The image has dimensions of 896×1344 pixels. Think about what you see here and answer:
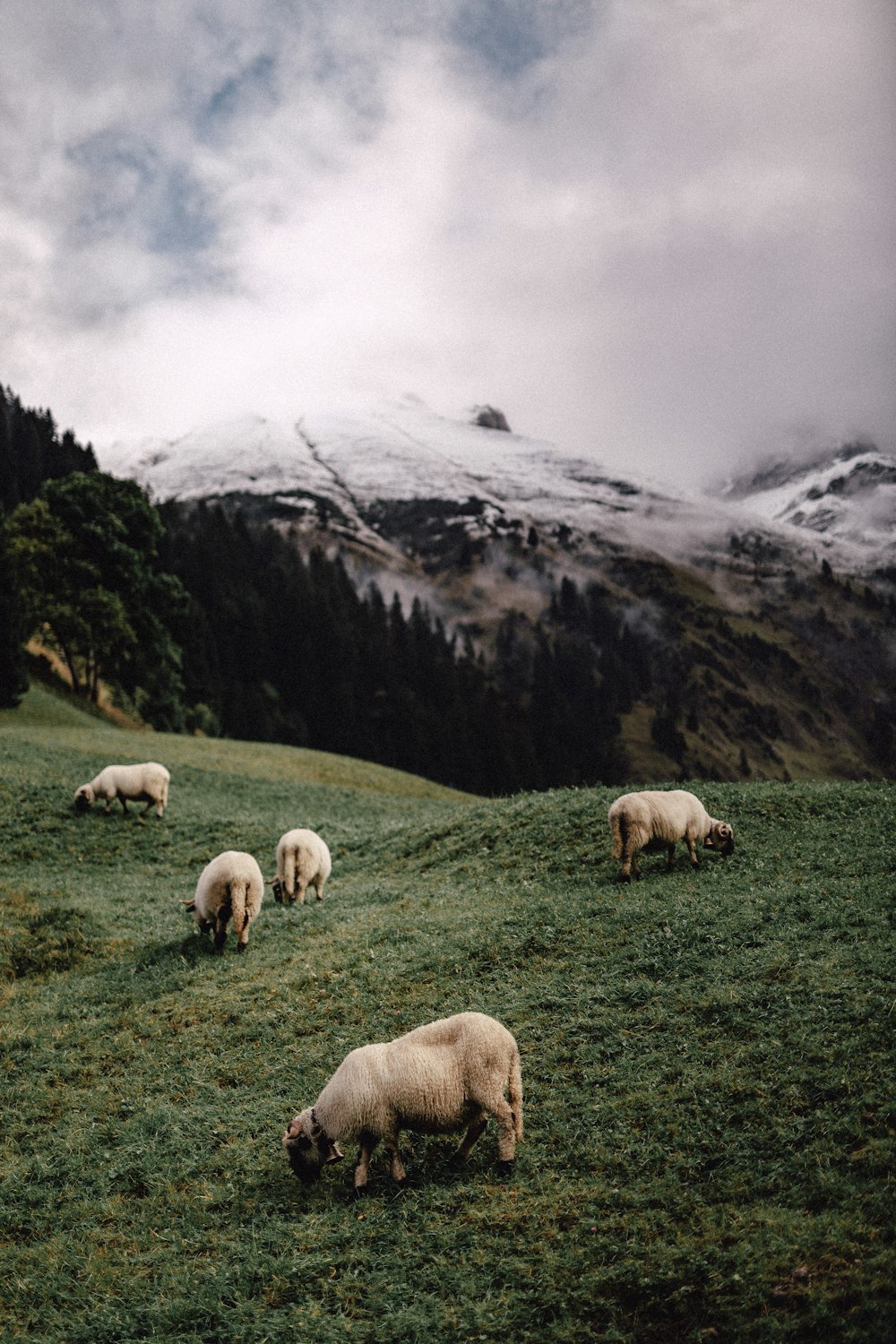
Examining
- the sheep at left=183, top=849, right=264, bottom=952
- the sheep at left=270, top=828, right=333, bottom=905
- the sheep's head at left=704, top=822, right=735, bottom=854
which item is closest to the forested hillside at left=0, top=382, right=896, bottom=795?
the sheep at left=270, top=828, right=333, bottom=905

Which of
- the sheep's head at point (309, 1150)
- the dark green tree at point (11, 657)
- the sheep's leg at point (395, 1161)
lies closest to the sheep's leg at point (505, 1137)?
the sheep's leg at point (395, 1161)

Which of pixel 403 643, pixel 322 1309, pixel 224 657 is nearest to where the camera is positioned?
pixel 322 1309

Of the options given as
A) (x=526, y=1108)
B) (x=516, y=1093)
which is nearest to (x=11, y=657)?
(x=526, y=1108)

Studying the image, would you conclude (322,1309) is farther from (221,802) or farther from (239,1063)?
(221,802)

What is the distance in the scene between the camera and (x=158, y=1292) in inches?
312

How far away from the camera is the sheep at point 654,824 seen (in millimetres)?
17625

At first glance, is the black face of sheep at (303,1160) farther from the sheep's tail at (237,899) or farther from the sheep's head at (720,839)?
the sheep's head at (720,839)

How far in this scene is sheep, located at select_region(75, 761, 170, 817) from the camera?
30.1 m

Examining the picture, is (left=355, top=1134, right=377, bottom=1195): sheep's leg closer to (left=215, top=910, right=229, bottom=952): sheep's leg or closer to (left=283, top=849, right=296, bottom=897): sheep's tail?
(left=215, top=910, right=229, bottom=952): sheep's leg

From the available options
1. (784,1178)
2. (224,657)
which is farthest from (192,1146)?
(224,657)

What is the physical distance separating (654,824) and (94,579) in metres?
55.9

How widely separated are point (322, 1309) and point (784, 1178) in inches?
180

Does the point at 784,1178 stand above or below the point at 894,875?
below

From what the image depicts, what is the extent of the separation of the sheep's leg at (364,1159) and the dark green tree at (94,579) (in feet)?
189
